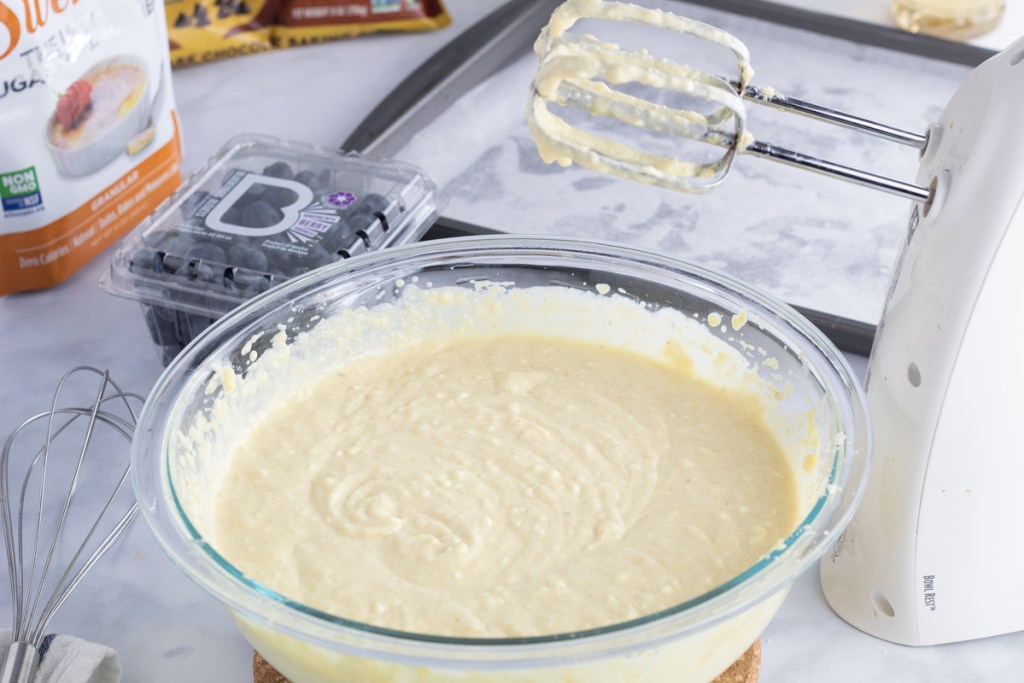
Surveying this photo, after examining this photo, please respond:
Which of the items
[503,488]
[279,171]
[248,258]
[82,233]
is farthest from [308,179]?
[503,488]

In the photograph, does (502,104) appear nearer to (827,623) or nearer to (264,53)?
(264,53)

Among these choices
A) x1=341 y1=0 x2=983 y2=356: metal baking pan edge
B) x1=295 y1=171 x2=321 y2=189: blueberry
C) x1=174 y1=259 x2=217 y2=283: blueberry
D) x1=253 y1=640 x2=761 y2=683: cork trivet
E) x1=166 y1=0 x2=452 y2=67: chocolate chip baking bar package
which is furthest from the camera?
x1=166 y1=0 x2=452 y2=67: chocolate chip baking bar package

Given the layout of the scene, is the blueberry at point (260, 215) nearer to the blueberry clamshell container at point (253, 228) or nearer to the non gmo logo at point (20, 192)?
the blueberry clamshell container at point (253, 228)

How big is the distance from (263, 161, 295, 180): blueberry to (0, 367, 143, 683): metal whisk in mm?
264

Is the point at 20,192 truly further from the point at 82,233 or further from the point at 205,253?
the point at 205,253

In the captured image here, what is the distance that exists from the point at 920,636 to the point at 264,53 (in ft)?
4.08

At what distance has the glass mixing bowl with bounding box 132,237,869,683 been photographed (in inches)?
26.5

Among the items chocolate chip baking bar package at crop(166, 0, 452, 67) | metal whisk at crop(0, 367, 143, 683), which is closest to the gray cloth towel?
Answer: metal whisk at crop(0, 367, 143, 683)

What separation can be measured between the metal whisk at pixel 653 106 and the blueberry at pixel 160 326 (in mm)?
519

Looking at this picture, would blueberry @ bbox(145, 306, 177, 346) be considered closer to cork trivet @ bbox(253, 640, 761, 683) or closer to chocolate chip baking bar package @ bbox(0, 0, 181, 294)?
chocolate chip baking bar package @ bbox(0, 0, 181, 294)

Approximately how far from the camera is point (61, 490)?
3.57ft

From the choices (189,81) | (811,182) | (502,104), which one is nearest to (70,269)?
(189,81)

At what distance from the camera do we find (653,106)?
0.77 metres

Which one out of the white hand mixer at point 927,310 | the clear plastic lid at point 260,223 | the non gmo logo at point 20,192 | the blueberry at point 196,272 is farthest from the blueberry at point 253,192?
the white hand mixer at point 927,310
